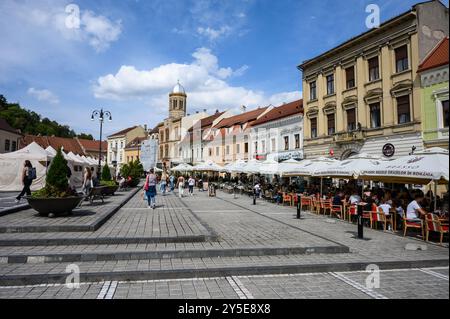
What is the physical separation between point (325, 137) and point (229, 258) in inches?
878

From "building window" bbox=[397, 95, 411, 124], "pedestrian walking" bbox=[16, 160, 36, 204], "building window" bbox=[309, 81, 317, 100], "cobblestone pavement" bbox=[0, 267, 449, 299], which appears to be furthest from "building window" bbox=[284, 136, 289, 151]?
"cobblestone pavement" bbox=[0, 267, 449, 299]

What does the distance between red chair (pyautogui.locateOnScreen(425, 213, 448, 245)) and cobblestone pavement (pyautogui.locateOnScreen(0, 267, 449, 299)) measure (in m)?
2.83

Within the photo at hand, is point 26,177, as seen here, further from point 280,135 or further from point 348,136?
point 280,135

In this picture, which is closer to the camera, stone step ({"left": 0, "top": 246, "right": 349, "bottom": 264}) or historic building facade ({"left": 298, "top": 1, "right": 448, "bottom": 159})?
stone step ({"left": 0, "top": 246, "right": 349, "bottom": 264})

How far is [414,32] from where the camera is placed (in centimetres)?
1977

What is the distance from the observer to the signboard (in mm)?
21091

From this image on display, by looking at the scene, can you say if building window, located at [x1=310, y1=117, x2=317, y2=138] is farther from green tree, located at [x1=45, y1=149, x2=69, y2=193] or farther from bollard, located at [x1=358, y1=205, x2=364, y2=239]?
green tree, located at [x1=45, y1=149, x2=69, y2=193]

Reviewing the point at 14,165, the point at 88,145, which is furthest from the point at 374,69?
the point at 88,145

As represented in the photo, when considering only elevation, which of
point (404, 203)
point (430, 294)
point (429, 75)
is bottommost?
point (430, 294)

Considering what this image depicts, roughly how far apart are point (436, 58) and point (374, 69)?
4402 millimetres

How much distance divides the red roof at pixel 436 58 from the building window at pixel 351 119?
5765mm

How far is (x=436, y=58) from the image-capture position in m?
19.0

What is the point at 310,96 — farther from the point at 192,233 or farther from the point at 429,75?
the point at 192,233

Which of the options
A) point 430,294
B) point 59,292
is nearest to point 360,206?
point 430,294
